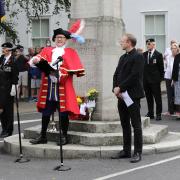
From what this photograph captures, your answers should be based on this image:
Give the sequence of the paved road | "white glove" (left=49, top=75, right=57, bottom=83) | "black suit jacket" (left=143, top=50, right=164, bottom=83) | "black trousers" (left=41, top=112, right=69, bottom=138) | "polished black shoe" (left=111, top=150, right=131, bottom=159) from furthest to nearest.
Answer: "black suit jacket" (left=143, top=50, right=164, bottom=83) < "black trousers" (left=41, top=112, right=69, bottom=138) < "white glove" (left=49, top=75, right=57, bottom=83) < "polished black shoe" (left=111, top=150, right=131, bottom=159) < the paved road

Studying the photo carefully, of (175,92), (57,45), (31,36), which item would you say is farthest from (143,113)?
(31,36)

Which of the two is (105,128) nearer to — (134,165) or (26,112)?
(134,165)

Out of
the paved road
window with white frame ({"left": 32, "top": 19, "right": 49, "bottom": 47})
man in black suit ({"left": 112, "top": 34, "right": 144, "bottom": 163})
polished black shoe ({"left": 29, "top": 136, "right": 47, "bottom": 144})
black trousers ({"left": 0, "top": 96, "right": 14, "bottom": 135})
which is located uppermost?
window with white frame ({"left": 32, "top": 19, "right": 49, "bottom": 47})

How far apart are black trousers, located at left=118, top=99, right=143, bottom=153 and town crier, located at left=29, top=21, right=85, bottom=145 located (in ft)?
3.04

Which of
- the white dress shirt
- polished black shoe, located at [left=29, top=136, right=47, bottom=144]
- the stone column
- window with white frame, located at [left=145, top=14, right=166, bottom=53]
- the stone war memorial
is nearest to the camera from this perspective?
polished black shoe, located at [left=29, top=136, right=47, bottom=144]

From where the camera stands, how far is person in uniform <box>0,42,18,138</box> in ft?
37.0

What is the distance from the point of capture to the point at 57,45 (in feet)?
→ 31.8

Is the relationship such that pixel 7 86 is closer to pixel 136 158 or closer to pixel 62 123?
pixel 62 123

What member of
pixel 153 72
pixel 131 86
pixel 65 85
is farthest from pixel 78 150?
pixel 153 72

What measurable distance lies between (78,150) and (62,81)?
3.89ft

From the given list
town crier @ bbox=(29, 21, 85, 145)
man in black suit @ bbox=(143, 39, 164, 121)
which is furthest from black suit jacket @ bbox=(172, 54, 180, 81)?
town crier @ bbox=(29, 21, 85, 145)

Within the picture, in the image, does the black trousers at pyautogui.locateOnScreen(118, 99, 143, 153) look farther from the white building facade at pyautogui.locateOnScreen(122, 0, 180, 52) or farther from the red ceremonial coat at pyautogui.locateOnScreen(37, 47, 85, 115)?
the white building facade at pyautogui.locateOnScreen(122, 0, 180, 52)

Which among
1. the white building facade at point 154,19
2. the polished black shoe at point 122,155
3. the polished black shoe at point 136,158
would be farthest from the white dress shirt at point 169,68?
the white building facade at point 154,19

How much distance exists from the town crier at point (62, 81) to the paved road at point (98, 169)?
0.83 m
